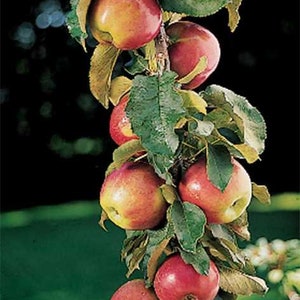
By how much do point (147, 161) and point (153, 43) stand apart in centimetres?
17

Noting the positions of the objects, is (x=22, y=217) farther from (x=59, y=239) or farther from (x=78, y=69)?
(x=78, y=69)

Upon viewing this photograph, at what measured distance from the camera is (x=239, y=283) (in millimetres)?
1100

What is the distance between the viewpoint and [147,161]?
1.06 m

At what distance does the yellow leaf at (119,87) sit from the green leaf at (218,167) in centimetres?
16

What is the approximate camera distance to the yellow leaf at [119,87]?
1.06 meters

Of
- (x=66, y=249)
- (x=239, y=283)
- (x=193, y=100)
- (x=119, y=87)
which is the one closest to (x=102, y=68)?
(x=119, y=87)

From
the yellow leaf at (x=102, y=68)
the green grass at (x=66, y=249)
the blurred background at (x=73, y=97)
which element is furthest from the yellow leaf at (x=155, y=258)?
the blurred background at (x=73, y=97)

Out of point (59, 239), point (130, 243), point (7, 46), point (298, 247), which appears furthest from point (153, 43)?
point (7, 46)

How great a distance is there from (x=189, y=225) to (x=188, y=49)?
255 millimetres

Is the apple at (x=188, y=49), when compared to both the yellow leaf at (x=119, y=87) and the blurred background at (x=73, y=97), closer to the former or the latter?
the yellow leaf at (x=119, y=87)

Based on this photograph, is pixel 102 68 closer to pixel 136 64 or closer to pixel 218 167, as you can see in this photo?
pixel 136 64

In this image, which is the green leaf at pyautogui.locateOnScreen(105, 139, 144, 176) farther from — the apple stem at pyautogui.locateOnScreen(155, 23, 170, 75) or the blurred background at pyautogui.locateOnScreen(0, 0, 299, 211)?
the blurred background at pyautogui.locateOnScreen(0, 0, 299, 211)

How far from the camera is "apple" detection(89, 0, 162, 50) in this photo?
94cm

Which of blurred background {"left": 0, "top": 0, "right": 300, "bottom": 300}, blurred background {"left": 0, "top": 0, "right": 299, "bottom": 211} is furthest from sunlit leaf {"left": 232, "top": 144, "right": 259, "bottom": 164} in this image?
blurred background {"left": 0, "top": 0, "right": 299, "bottom": 211}
